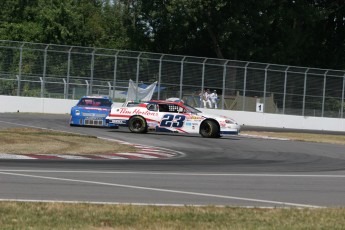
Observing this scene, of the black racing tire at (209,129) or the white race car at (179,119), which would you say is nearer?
the white race car at (179,119)

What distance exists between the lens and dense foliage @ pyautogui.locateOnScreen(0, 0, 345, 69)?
59.3 meters

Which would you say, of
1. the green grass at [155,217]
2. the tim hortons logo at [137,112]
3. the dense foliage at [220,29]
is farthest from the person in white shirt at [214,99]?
the green grass at [155,217]

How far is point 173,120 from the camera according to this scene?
30516 millimetres

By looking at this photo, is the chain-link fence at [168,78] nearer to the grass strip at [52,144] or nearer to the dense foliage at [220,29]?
the dense foliage at [220,29]

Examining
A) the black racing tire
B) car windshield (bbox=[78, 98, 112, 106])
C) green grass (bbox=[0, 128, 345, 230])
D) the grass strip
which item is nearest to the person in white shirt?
car windshield (bbox=[78, 98, 112, 106])

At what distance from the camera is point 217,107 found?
4566 centimetres

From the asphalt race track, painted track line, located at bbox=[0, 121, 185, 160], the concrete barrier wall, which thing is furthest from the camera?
the concrete barrier wall

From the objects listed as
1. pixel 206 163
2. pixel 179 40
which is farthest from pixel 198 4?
pixel 206 163

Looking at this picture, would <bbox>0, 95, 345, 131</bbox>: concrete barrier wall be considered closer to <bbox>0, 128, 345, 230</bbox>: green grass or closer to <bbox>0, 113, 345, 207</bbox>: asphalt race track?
<bbox>0, 113, 345, 207</bbox>: asphalt race track

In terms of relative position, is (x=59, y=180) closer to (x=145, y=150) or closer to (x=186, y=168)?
(x=186, y=168)

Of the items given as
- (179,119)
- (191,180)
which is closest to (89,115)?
(179,119)

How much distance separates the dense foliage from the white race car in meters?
27.0

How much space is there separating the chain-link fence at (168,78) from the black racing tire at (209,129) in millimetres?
14131

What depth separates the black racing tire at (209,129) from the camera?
3075 centimetres
